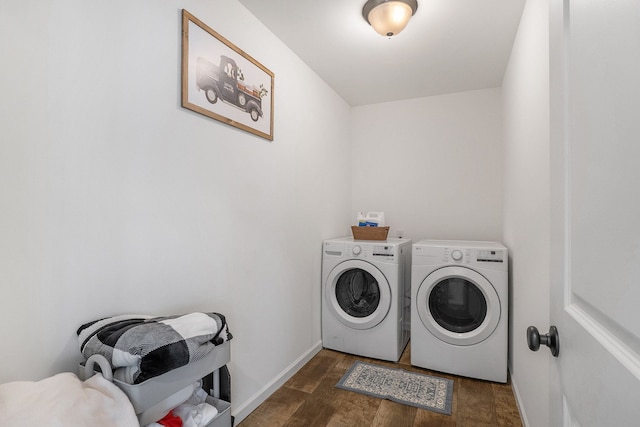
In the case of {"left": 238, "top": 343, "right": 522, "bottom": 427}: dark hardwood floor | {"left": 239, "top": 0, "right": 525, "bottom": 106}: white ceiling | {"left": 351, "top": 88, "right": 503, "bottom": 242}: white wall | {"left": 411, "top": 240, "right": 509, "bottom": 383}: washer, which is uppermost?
{"left": 239, "top": 0, "right": 525, "bottom": 106}: white ceiling

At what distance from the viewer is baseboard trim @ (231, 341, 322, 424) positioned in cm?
177

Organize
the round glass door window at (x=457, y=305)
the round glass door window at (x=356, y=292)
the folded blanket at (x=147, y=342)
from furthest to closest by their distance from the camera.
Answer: the round glass door window at (x=356, y=292) → the round glass door window at (x=457, y=305) → the folded blanket at (x=147, y=342)

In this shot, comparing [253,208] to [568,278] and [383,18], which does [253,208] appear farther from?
[568,278]

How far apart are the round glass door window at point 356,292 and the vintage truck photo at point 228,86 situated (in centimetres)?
150

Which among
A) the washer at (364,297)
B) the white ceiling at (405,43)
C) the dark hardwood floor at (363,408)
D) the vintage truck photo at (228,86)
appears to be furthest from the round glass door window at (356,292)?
the white ceiling at (405,43)

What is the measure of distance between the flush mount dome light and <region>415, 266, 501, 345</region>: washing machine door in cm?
165

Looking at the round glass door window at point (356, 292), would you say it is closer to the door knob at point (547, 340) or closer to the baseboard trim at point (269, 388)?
the baseboard trim at point (269, 388)

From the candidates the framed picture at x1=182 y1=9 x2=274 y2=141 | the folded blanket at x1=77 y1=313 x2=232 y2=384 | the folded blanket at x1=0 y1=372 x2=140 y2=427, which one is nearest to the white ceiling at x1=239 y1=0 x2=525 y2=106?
the framed picture at x1=182 y1=9 x2=274 y2=141

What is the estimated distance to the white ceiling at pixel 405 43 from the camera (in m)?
1.84

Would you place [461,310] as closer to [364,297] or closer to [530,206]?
[364,297]

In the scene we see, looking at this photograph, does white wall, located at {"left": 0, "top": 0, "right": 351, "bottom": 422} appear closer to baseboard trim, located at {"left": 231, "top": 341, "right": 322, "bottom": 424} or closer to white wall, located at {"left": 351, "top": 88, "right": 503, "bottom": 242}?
baseboard trim, located at {"left": 231, "top": 341, "right": 322, "bottom": 424}

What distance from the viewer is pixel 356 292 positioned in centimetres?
273

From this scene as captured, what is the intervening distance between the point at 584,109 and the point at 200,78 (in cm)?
150

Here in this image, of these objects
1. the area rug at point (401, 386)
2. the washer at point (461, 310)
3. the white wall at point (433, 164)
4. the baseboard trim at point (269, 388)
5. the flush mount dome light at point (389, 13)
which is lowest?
the area rug at point (401, 386)
